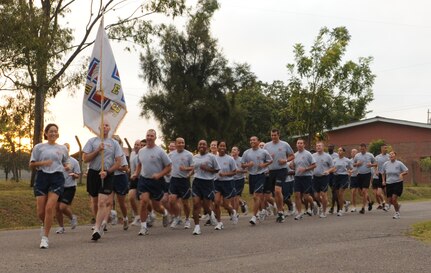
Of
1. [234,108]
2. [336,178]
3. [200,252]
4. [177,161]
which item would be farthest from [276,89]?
[200,252]

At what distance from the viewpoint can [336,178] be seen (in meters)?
21.4

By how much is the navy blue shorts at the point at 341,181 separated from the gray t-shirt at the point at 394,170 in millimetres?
2310

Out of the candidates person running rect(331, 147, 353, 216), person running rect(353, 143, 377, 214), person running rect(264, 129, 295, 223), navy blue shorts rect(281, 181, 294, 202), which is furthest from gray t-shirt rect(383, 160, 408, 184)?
person running rect(264, 129, 295, 223)

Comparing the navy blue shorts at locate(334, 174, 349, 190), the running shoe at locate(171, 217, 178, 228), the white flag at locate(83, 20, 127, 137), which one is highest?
the white flag at locate(83, 20, 127, 137)

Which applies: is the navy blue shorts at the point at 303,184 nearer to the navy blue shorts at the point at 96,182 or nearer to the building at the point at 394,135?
the navy blue shorts at the point at 96,182

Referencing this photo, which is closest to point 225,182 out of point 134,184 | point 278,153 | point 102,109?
point 278,153

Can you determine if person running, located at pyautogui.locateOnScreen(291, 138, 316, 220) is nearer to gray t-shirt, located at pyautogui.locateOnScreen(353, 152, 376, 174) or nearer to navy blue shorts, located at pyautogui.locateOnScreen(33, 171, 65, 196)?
gray t-shirt, located at pyautogui.locateOnScreen(353, 152, 376, 174)

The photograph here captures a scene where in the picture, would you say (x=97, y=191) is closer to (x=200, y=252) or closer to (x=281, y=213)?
(x=200, y=252)

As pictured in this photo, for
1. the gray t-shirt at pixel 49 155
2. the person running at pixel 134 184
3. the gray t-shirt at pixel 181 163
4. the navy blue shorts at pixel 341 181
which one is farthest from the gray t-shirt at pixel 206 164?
the navy blue shorts at pixel 341 181

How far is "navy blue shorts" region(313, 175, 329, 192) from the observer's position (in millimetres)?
19984

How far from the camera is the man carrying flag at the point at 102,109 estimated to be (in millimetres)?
13109

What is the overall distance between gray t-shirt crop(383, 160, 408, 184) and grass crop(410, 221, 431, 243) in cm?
338

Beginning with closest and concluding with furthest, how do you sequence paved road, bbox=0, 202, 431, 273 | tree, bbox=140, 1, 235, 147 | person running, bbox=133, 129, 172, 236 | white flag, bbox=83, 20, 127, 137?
paved road, bbox=0, 202, 431, 273, white flag, bbox=83, 20, 127, 137, person running, bbox=133, 129, 172, 236, tree, bbox=140, 1, 235, 147

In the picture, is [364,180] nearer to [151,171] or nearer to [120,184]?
[120,184]
